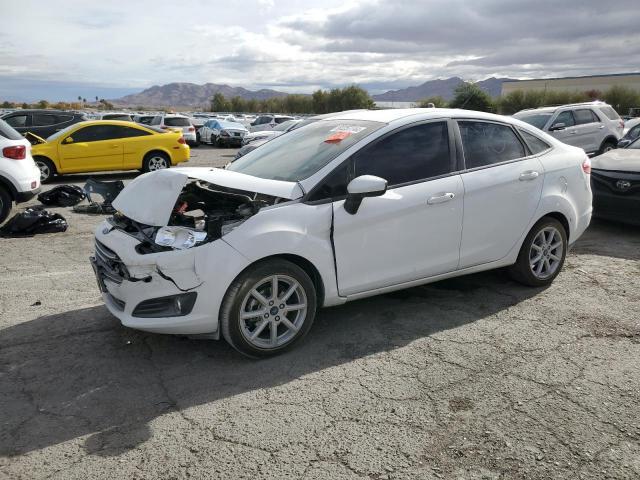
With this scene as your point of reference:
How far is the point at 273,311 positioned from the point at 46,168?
1219 centimetres

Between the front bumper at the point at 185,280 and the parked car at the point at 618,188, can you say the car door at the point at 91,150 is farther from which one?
the front bumper at the point at 185,280

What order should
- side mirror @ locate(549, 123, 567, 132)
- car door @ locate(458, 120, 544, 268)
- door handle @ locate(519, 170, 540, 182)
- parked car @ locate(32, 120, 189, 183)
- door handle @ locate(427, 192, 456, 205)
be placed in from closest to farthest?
door handle @ locate(427, 192, 456, 205), car door @ locate(458, 120, 544, 268), door handle @ locate(519, 170, 540, 182), side mirror @ locate(549, 123, 567, 132), parked car @ locate(32, 120, 189, 183)

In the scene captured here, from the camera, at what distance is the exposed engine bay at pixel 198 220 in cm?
374

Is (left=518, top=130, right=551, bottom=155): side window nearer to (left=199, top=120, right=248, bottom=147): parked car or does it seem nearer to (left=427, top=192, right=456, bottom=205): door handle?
(left=427, top=192, right=456, bottom=205): door handle

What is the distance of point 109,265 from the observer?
4.02 metres

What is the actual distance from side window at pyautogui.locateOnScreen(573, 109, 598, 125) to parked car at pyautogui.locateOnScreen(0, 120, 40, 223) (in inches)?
477

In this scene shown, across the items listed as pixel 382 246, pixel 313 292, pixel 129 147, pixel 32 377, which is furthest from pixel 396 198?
pixel 129 147

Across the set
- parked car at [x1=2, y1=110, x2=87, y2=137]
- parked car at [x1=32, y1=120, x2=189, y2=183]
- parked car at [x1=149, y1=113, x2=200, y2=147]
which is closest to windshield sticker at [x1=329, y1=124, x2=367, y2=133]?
parked car at [x1=32, y1=120, x2=189, y2=183]

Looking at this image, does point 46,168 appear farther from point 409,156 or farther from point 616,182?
point 616,182

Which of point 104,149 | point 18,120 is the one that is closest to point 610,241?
point 104,149

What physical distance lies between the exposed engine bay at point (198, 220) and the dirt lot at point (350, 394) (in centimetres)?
88

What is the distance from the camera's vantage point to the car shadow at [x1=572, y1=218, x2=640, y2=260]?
6883mm

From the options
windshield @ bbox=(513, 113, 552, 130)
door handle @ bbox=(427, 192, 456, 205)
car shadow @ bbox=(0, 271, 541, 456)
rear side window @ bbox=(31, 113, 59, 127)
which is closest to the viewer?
car shadow @ bbox=(0, 271, 541, 456)

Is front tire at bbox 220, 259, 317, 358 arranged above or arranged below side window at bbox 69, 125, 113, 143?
below
